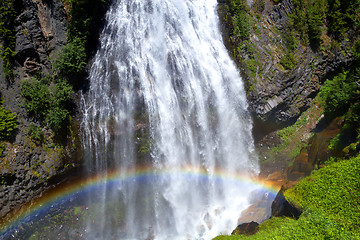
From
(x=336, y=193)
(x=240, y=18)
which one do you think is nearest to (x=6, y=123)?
(x=336, y=193)

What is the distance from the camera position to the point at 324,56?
66.4 ft

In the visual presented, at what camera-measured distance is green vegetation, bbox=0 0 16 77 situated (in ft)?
48.9

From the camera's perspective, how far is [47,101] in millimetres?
15133

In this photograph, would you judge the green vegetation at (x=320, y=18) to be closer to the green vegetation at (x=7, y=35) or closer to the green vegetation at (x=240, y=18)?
the green vegetation at (x=240, y=18)

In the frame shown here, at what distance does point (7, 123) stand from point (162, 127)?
8057 millimetres

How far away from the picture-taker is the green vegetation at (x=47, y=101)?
14.9 meters

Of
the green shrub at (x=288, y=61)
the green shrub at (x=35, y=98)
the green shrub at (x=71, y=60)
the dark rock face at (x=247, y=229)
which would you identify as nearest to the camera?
the dark rock face at (x=247, y=229)

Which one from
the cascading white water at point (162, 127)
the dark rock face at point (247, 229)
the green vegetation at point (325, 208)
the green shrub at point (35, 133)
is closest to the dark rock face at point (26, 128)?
the green shrub at point (35, 133)

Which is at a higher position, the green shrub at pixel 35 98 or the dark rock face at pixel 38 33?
the dark rock face at pixel 38 33

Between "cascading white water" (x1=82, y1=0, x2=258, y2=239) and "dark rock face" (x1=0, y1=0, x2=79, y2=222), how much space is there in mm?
1946

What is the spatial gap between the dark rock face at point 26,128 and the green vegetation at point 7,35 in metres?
0.31

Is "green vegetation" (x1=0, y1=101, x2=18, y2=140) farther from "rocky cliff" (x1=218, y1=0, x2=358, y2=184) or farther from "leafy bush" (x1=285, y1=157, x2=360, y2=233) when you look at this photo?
"rocky cliff" (x1=218, y1=0, x2=358, y2=184)

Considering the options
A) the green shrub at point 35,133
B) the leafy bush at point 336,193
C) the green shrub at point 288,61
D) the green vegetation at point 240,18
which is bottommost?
the leafy bush at point 336,193

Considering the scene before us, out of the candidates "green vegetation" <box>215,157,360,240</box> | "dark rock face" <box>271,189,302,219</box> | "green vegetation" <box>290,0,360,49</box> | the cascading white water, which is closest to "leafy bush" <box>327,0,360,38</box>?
"green vegetation" <box>290,0,360,49</box>
